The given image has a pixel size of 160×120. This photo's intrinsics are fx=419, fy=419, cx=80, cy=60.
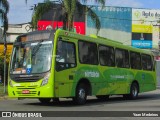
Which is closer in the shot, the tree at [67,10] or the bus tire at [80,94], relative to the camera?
the bus tire at [80,94]

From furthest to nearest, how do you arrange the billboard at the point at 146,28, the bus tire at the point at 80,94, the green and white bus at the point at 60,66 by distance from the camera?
the billboard at the point at 146,28 < the bus tire at the point at 80,94 < the green and white bus at the point at 60,66

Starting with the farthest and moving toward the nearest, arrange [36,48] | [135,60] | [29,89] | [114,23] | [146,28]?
[146,28] → [114,23] → [135,60] → [36,48] → [29,89]

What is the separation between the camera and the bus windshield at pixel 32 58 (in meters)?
17.4

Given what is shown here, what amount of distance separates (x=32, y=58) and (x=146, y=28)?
48036mm

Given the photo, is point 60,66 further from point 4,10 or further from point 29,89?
point 4,10

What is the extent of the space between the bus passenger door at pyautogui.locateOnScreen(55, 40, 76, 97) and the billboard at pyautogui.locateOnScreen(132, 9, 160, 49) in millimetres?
45316

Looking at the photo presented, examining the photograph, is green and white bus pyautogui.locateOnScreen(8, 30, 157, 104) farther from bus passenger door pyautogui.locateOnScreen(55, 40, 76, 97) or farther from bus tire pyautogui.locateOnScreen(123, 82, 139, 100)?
bus tire pyautogui.locateOnScreen(123, 82, 139, 100)

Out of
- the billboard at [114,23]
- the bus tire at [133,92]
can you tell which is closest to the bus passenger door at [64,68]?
the bus tire at [133,92]

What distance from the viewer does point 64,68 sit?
58.0ft

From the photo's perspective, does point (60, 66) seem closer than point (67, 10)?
Yes

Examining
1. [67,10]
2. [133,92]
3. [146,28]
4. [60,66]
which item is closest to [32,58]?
[60,66]

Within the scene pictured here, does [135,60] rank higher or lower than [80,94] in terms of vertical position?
higher

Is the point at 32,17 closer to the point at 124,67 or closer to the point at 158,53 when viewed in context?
the point at 124,67

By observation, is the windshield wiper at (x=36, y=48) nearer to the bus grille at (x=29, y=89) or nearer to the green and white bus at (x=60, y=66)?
the green and white bus at (x=60, y=66)
